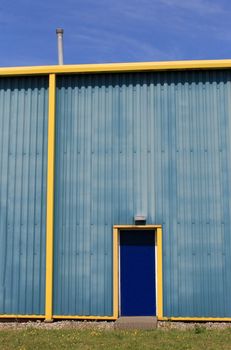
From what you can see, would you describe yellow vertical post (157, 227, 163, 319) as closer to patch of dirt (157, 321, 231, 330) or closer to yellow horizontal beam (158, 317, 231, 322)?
yellow horizontal beam (158, 317, 231, 322)

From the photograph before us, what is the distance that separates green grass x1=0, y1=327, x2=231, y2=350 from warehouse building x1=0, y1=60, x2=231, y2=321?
1.39m

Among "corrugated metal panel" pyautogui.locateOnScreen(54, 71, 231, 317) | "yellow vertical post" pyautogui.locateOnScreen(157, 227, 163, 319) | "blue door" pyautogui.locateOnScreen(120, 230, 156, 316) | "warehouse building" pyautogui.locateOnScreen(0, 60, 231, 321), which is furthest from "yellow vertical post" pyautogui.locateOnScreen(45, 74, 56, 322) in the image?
"yellow vertical post" pyautogui.locateOnScreen(157, 227, 163, 319)

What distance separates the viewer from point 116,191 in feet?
46.2

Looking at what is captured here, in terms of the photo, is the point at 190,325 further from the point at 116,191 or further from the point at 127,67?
the point at 127,67

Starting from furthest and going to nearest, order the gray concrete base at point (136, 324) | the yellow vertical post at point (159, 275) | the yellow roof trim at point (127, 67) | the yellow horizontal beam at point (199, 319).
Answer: the yellow roof trim at point (127, 67) < the yellow vertical post at point (159, 275) < the yellow horizontal beam at point (199, 319) < the gray concrete base at point (136, 324)

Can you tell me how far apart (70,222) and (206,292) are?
4088 mm

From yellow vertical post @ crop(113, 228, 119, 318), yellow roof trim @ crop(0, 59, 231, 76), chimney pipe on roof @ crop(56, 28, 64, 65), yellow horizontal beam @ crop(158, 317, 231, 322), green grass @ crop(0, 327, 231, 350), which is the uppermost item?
chimney pipe on roof @ crop(56, 28, 64, 65)

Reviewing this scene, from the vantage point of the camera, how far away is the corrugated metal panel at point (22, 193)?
13.9 m

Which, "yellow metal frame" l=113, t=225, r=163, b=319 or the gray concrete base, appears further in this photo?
"yellow metal frame" l=113, t=225, r=163, b=319

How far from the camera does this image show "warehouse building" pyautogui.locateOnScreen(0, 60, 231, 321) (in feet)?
44.9

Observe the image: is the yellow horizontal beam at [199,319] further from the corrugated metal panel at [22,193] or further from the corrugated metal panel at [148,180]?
the corrugated metal panel at [22,193]

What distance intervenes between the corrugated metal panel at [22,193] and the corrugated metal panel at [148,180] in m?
0.50

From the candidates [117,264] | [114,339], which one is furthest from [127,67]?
[114,339]

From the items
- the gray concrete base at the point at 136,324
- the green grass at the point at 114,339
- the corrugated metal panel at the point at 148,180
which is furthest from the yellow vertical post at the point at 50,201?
the gray concrete base at the point at 136,324
